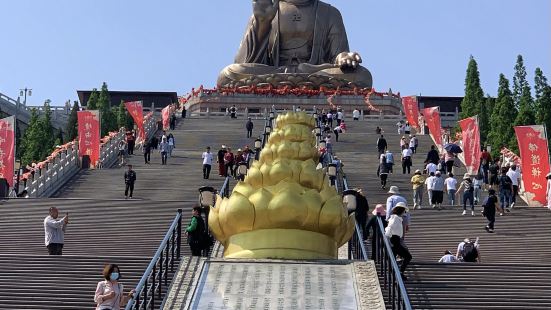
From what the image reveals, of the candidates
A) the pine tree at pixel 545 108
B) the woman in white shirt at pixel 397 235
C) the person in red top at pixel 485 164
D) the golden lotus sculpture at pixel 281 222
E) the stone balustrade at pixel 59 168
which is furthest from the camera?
the pine tree at pixel 545 108

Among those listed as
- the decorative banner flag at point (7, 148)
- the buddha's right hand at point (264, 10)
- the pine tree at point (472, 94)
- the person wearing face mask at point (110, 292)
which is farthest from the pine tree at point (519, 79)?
the person wearing face mask at point (110, 292)

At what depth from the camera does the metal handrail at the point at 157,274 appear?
37.6 feet

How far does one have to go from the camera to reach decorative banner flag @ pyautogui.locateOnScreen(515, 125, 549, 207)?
82.2 feet

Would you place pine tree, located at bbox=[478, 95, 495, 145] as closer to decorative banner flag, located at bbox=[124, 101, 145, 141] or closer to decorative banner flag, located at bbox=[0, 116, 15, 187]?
decorative banner flag, located at bbox=[124, 101, 145, 141]

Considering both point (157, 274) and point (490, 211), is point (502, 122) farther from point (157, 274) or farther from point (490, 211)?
point (157, 274)

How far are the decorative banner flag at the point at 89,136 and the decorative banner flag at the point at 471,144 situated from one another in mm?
9280

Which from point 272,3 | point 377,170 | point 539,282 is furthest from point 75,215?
point 272,3

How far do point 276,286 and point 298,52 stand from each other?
1624 inches

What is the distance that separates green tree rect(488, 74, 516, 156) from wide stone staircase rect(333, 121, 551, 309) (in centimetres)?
1682

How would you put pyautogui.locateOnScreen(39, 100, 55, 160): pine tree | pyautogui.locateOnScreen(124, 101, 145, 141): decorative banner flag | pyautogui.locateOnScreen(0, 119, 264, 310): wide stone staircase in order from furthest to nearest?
pyautogui.locateOnScreen(39, 100, 55, 160): pine tree → pyautogui.locateOnScreen(124, 101, 145, 141): decorative banner flag → pyautogui.locateOnScreen(0, 119, 264, 310): wide stone staircase

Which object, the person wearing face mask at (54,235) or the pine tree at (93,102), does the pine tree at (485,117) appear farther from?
the person wearing face mask at (54,235)

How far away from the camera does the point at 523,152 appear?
25.5 metres

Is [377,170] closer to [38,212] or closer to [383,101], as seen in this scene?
[38,212]

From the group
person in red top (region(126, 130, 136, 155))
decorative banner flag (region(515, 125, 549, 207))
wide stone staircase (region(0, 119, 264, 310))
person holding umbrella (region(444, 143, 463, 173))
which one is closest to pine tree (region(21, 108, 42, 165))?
person in red top (region(126, 130, 136, 155))
